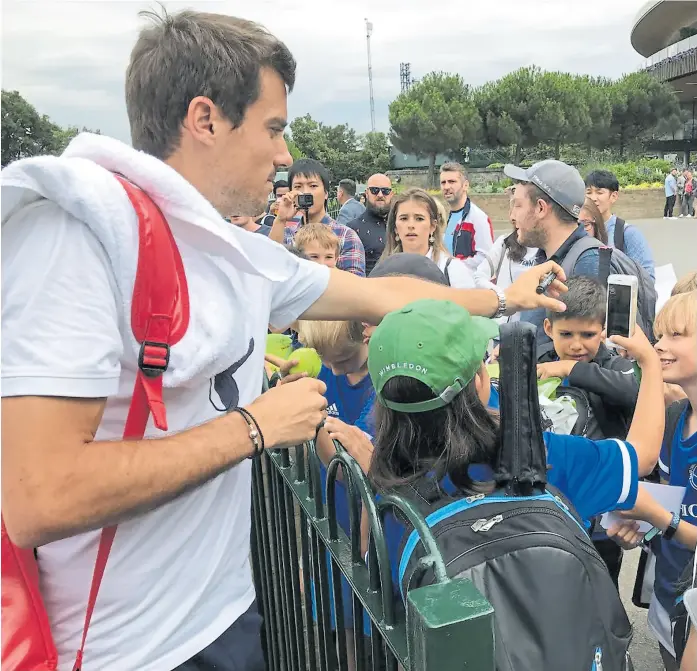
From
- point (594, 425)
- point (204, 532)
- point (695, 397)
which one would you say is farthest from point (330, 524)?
point (695, 397)

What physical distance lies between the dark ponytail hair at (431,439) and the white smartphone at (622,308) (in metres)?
0.76

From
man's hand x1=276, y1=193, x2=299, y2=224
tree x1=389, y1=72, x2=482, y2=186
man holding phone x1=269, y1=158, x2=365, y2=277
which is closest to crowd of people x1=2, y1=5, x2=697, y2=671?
man holding phone x1=269, y1=158, x2=365, y2=277

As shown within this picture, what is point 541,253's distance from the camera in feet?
12.2

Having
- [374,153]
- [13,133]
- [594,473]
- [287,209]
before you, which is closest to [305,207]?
[287,209]

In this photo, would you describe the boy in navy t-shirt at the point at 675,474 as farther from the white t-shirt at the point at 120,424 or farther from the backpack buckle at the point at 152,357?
the backpack buckle at the point at 152,357

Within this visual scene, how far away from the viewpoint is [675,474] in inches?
81.3

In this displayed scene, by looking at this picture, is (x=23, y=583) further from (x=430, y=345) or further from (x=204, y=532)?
(x=430, y=345)

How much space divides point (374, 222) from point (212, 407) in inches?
210

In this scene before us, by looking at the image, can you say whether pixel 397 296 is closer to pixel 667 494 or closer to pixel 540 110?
pixel 667 494

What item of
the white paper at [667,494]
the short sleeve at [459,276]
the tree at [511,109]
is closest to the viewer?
the white paper at [667,494]

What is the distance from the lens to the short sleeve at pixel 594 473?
59.8 inches

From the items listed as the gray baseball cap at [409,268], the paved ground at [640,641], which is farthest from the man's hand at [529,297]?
the paved ground at [640,641]

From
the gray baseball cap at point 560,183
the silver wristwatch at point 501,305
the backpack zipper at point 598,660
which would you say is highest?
the gray baseball cap at point 560,183

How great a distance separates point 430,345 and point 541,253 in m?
2.61
